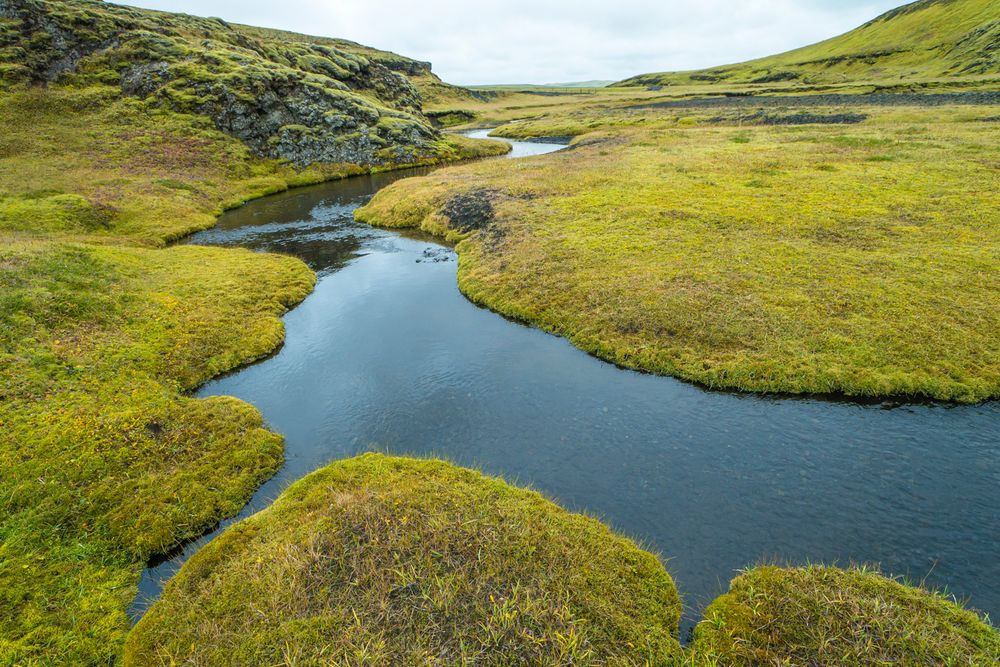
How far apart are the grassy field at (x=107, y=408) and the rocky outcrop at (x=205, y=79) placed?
138 feet

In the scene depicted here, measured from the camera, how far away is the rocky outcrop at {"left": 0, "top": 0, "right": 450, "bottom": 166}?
84875 millimetres

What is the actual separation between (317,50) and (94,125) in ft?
264

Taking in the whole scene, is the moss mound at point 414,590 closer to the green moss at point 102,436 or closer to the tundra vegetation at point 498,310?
the tundra vegetation at point 498,310

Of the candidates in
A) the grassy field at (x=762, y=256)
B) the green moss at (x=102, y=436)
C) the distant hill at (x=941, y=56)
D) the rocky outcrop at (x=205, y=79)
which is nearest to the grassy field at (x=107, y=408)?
the green moss at (x=102, y=436)

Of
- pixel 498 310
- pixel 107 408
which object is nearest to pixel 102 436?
pixel 107 408

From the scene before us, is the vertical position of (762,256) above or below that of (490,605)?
above

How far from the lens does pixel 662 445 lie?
1925 centimetres

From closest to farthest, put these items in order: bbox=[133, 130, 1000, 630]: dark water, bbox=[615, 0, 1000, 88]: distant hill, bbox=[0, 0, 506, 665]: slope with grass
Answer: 1. bbox=[0, 0, 506, 665]: slope with grass
2. bbox=[133, 130, 1000, 630]: dark water
3. bbox=[615, 0, 1000, 88]: distant hill

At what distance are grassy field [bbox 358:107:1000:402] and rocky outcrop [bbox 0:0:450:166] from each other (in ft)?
107

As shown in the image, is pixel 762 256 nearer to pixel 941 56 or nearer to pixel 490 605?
pixel 490 605

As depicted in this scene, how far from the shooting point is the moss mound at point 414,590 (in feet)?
37.2

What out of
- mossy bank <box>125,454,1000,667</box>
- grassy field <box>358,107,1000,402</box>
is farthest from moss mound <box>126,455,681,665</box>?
grassy field <box>358,107,1000,402</box>

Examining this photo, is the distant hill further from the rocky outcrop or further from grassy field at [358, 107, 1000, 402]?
the rocky outcrop

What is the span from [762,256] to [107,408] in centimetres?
3910
